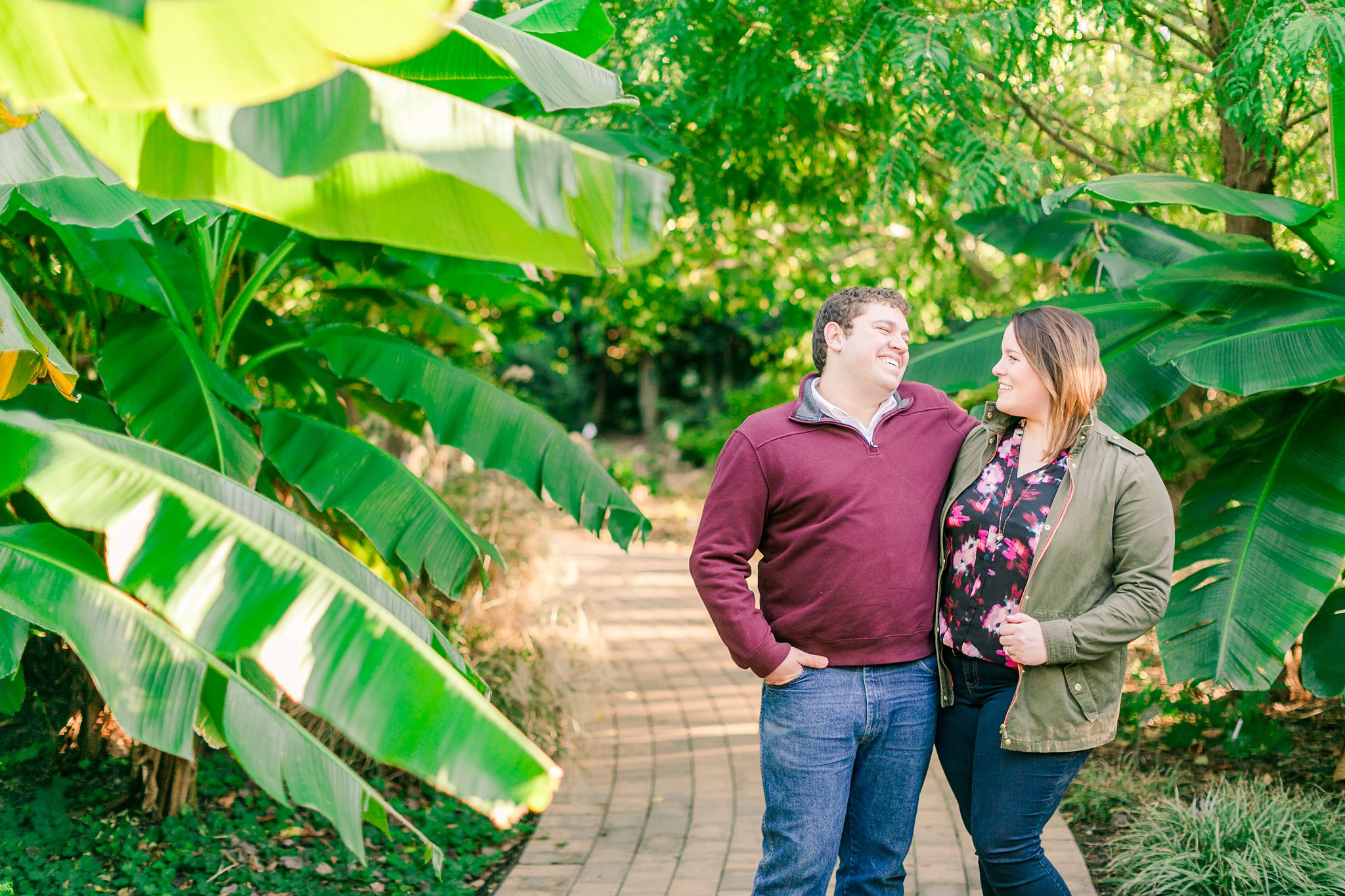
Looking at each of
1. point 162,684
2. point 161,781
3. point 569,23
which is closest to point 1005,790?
point 162,684

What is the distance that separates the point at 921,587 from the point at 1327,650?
186 centimetres

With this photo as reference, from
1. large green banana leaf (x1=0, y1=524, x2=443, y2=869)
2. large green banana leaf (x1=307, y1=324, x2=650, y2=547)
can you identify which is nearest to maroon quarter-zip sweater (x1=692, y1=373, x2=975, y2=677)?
large green banana leaf (x1=0, y1=524, x2=443, y2=869)

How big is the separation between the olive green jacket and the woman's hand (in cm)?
2

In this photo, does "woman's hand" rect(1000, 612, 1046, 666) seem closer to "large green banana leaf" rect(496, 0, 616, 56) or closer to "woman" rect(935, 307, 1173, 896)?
"woman" rect(935, 307, 1173, 896)

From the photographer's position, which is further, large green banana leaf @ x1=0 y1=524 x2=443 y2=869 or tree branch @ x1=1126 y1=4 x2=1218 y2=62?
tree branch @ x1=1126 y1=4 x2=1218 y2=62

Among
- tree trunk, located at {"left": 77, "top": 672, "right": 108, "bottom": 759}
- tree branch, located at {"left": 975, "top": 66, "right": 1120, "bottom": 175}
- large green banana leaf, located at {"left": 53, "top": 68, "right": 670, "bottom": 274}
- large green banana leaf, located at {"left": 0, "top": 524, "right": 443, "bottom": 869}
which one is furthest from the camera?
tree branch, located at {"left": 975, "top": 66, "right": 1120, "bottom": 175}

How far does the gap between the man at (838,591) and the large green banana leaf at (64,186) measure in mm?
1678

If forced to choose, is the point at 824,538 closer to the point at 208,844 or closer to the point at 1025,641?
the point at 1025,641

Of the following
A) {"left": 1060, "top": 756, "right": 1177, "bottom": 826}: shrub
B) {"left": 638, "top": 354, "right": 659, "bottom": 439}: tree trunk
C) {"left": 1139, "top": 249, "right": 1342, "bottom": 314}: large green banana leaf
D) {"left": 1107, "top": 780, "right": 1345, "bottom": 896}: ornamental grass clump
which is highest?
{"left": 1139, "top": 249, "right": 1342, "bottom": 314}: large green banana leaf

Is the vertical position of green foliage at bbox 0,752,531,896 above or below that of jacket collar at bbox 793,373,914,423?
below

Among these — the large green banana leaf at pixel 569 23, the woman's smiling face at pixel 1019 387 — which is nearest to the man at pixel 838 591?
the woman's smiling face at pixel 1019 387

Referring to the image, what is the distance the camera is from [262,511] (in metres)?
2.32

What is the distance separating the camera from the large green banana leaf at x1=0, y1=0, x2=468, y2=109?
1.51m

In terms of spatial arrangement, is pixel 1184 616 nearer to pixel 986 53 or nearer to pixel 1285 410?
pixel 1285 410
